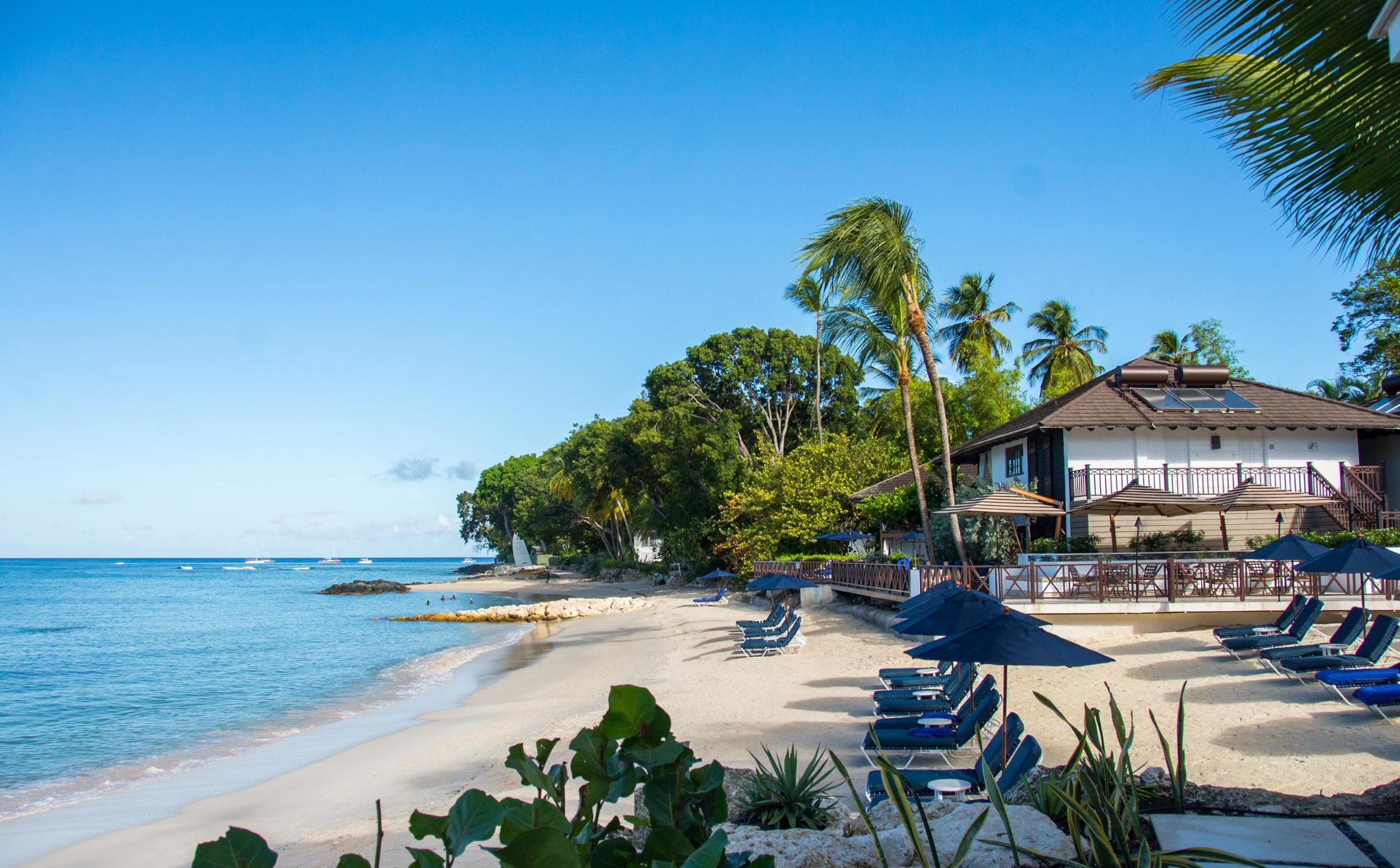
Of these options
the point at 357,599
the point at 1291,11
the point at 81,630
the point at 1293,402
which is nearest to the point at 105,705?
the point at 1291,11

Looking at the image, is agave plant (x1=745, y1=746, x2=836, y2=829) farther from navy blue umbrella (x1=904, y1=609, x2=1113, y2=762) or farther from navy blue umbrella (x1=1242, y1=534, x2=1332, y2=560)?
navy blue umbrella (x1=1242, y1=534, x2=1332, y2=560)

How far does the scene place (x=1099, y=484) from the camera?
74.3 ft

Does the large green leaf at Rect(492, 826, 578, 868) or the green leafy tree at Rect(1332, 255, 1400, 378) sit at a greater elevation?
the green leafy tree at Rect(1332, 255, 1400, 378)

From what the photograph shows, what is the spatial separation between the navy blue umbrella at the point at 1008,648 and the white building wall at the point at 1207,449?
16.9 metres

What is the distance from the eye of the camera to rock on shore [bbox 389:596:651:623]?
37.8m

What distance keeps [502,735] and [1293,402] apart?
23.1 m

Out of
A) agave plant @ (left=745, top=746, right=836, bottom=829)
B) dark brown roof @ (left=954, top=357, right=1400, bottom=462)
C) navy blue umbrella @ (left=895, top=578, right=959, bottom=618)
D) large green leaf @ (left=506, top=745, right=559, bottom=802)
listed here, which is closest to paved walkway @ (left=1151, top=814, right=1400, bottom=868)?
agave plant @ (left=745, top=746, right=836, bottom=829)

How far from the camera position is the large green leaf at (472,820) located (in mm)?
1616

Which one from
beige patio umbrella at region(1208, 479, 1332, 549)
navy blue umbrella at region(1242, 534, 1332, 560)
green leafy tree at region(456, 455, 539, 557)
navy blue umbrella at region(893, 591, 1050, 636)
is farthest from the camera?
green leafy tree at region(456, 455, 539, 557)

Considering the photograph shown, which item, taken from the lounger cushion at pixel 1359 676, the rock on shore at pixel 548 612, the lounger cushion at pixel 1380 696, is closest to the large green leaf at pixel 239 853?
the lounger cushion at pixel 1380 696

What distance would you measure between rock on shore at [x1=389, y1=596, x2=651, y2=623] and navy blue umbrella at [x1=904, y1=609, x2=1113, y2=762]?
30.3 metres

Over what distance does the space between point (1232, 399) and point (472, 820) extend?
2719 centimetres

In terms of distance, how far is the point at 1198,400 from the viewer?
2411cm

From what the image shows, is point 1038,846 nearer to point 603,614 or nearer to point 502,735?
point 502,735
